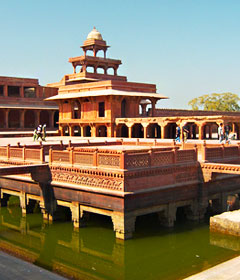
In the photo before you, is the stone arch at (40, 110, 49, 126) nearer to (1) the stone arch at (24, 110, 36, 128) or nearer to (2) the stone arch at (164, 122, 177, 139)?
(1) the stone arch at (24, 110, 36, 128)

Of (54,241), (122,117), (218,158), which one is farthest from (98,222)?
(122,117)

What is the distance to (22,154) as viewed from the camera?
16125 mm

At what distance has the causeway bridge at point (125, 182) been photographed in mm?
12539

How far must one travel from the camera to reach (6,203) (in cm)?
1855

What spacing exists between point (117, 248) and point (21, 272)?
4131 millimetres

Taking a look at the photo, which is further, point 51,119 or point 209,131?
point 51,119

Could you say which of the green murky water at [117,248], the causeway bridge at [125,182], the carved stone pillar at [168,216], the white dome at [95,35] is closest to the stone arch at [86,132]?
the white dome at [95,35]

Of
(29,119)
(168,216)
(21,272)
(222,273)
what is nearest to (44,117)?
(29,119)

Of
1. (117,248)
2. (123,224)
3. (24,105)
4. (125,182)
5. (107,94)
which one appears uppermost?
(107,94)

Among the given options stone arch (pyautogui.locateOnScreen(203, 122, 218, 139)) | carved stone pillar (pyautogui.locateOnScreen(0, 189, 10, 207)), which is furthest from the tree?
carved stone pillar (pyautogui.locateOnScreen(0, 189, 10, 207))

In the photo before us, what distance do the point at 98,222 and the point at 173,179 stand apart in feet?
11.1

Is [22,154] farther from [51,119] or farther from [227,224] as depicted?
[51,119]

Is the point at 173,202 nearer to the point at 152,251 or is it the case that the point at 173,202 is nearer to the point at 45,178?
the point at 152,251

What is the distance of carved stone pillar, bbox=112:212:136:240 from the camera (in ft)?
40.7
